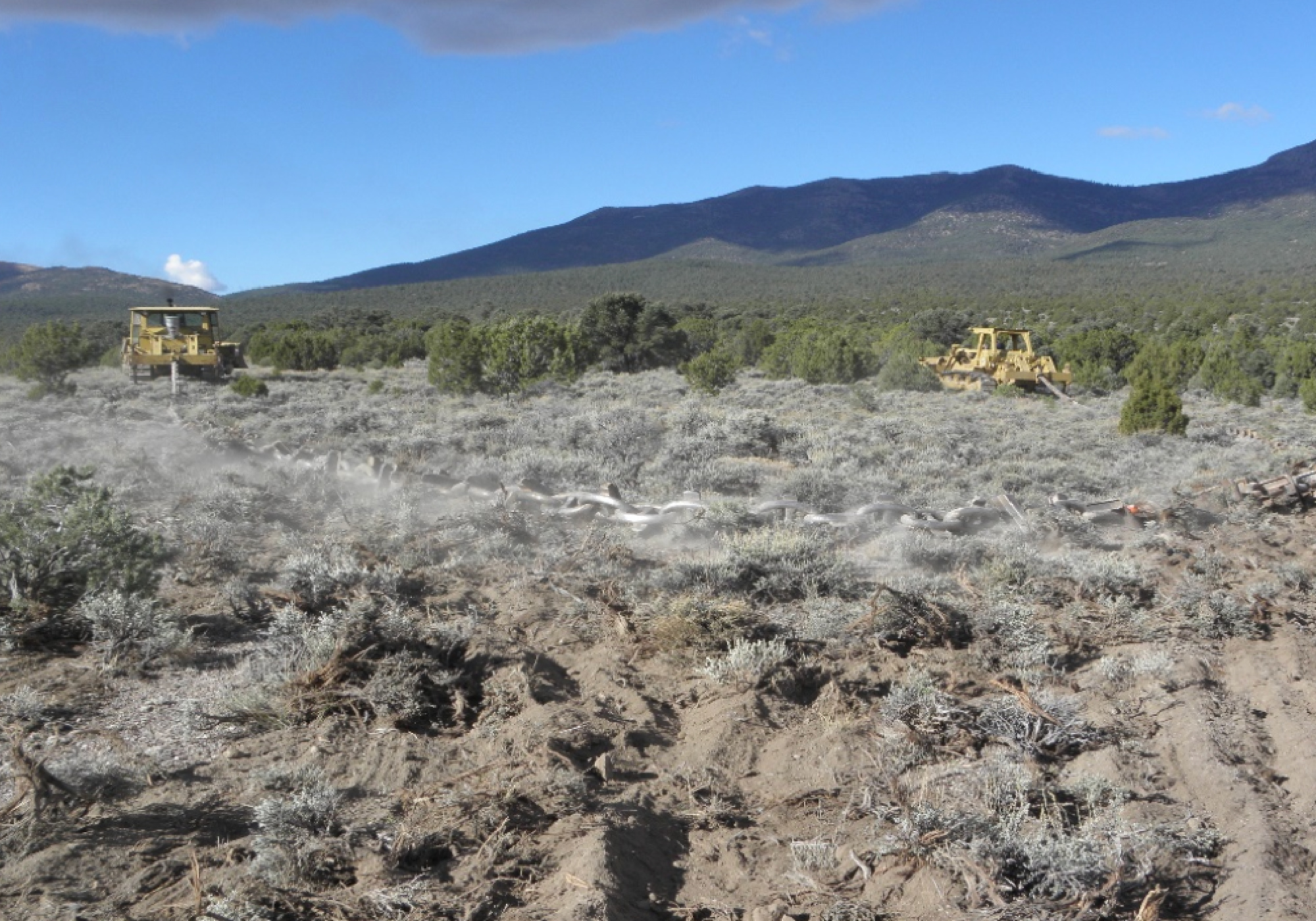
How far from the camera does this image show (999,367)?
23.1 meters

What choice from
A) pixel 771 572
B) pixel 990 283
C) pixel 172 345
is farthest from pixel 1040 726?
pixel 990 283

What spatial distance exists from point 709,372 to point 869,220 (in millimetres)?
169622

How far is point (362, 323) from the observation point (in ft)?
150

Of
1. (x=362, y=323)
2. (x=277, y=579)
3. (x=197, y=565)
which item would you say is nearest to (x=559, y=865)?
(x=277, y=579)

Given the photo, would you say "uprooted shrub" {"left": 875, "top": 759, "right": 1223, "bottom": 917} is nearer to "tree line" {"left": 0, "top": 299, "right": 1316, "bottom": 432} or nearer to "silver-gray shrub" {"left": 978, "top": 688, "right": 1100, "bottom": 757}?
"silver-gray shrub" {"left": 978, "top": 688, "right": 1100, "bottom": 757}

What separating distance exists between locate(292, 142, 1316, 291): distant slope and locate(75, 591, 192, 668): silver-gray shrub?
116 metres

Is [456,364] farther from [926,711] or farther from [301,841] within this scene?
[301,841]

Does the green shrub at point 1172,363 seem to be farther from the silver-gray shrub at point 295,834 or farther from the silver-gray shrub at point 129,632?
the silver-gray shrub at point 295,834

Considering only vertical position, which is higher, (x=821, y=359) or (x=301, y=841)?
(x=821, y=359)

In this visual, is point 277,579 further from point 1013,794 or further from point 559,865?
point 1013,794

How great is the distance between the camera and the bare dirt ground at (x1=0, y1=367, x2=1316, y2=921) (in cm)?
297

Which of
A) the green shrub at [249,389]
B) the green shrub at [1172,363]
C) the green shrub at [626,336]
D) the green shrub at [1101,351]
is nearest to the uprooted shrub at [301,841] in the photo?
the green shrub at [249,389]

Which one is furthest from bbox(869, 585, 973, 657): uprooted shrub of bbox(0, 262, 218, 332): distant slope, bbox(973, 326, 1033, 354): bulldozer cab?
bbox(0, 262, 218, 332): distant slope

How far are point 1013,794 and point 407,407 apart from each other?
1425 cm
